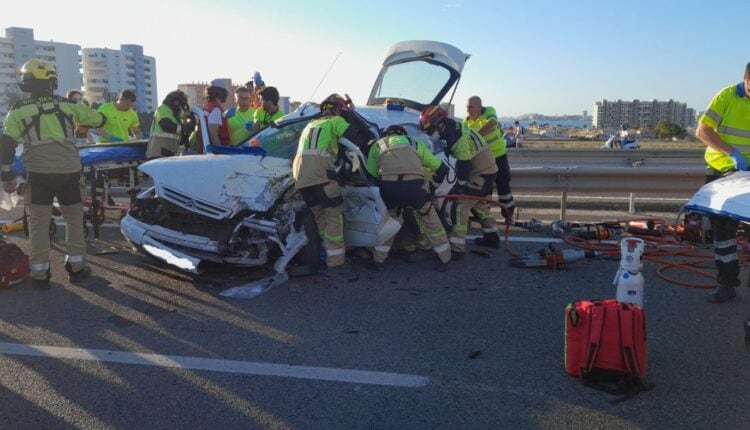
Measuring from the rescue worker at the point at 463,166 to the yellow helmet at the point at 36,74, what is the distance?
3.57 m

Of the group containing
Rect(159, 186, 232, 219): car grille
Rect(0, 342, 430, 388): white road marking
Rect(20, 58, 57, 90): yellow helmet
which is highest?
Rect(20, 58, 57, 90): yellow helmet

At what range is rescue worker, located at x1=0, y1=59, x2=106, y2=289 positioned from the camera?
512cm

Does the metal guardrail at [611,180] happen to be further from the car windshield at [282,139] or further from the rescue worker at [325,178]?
the rescue worker at [325,178]

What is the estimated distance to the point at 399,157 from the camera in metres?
5.45

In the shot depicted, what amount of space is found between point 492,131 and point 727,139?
2803mm

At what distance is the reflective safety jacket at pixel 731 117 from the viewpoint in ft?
16.0

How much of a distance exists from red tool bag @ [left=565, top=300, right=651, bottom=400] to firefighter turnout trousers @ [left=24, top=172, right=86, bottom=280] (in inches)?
178

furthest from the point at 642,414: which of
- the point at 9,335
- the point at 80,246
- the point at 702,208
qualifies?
the point at 80,246

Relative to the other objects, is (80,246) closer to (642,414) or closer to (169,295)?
(169,295)

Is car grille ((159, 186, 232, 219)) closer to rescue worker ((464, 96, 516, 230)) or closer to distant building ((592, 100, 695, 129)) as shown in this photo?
rescue worker ((464, 96, 516, 230))

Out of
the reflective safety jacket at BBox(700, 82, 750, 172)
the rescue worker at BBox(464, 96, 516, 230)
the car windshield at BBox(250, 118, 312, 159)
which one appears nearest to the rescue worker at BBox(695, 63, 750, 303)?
the reflective safety jacket at BBox(700, 82, 750, 172)

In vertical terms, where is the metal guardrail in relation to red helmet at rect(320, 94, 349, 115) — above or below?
below

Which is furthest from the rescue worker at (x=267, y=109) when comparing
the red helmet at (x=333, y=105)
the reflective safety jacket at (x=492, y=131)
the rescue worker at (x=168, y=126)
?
the reflective safety jacket at (x=492, y=131)

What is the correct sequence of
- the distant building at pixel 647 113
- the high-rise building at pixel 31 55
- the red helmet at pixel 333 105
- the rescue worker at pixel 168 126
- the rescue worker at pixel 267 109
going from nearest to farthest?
the red helmet at pixel 333 105 < the rescue worker at pixel 168 126 < the rescue worker at pixel 267 109 < the high-rise building at pixel 31 55 < the distant building at pixel 647 113
